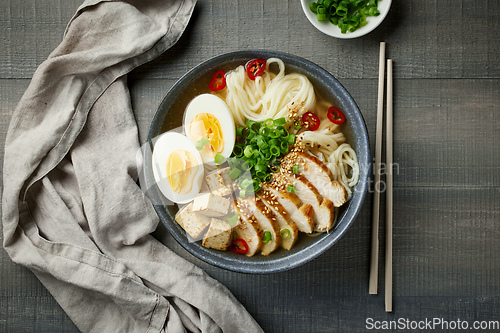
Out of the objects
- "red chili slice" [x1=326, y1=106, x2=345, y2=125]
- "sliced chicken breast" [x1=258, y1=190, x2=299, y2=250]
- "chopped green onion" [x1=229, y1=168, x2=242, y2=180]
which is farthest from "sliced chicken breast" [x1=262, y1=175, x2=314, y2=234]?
"red chili slice" [x1=326, y1=106, x2=345, y2=125]

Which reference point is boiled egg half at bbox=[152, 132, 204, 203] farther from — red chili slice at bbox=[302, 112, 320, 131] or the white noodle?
red chili slice at bbox=[302, 112, 320, 131]

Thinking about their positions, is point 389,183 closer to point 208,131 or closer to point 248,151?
point 248,151

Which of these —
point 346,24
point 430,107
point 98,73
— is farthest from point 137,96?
point 430,107

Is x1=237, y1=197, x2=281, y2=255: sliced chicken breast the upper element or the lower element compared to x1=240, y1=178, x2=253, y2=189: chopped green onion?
lower

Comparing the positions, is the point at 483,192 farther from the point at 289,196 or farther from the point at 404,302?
the point at 289,196

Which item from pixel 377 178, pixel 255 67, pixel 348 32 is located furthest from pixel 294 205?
pixel 348 32
